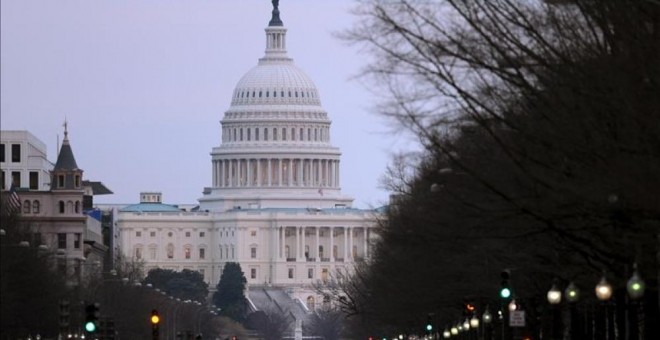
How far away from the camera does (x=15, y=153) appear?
175 metres

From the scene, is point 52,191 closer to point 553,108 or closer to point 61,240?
point 61,240

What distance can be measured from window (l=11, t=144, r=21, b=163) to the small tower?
4.43m

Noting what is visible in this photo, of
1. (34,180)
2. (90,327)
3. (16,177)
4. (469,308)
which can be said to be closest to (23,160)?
(16,177)

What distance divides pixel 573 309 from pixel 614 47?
22651 mm

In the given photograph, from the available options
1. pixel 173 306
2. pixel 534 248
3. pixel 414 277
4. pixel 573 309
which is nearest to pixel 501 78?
pixel 534 248

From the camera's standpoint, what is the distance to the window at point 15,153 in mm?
173875

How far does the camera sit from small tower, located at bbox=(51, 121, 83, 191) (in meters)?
167

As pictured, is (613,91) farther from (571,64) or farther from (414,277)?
(414,277)

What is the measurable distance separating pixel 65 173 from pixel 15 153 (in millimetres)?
9092

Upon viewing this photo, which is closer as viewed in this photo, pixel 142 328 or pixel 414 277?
pixel 414 277

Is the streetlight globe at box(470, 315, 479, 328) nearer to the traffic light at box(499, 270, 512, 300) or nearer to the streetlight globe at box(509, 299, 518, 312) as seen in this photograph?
the streetlight globe at box(509, 299, 518, 312)

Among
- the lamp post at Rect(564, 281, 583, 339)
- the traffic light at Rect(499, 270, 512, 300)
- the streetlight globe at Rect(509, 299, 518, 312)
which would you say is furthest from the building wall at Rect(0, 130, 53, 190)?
the traffic light at Rect(499, 270, 512, 300)

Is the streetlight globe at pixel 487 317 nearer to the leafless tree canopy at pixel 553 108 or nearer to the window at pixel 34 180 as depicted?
the leafless tree canopy at pixel 553 108

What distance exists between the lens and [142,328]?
129 m
